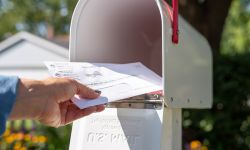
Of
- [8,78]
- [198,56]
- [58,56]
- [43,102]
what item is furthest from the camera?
[58,56]

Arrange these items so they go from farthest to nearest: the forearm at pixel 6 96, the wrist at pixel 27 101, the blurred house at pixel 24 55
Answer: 1. the blurred house at pixel 24 55
2. the wrist at pixel 27 101
3. the forearm at pixel 6 96

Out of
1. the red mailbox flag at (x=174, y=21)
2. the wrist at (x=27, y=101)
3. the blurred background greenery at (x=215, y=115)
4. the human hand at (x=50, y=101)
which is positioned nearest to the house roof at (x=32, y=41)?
the blurred background greenery at (x=215, y=115)

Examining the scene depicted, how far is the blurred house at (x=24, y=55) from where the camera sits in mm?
6315

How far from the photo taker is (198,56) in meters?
2.73

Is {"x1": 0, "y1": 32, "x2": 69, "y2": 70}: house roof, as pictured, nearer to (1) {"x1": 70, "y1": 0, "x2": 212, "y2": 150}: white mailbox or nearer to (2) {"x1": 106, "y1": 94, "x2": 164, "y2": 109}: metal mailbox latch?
(1) {"x1": 70, "y1": 0, "x2": 212, "y2": 150}: white mailbox

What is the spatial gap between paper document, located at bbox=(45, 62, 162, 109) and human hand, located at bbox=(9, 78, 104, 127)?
6 cm

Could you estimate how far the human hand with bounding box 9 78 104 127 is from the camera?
1.73 m

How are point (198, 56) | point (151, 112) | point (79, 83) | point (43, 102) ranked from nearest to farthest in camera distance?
1. point (43, 102)
2. point (79, 83)
3. point (151, 112)
4. point (198, 56)

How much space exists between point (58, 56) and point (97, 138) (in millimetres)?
3740

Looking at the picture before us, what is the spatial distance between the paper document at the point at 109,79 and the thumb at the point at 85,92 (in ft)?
0.06

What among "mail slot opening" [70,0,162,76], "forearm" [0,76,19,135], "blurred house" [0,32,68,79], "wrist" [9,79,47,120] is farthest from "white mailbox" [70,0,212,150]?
"blurred house" [0,32,68,79]

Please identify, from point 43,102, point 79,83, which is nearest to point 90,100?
point 79,83

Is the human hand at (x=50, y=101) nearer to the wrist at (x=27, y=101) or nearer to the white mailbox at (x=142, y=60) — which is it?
the wrist at (x=27, y=101)

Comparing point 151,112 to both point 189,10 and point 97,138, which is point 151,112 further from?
point 189,10
